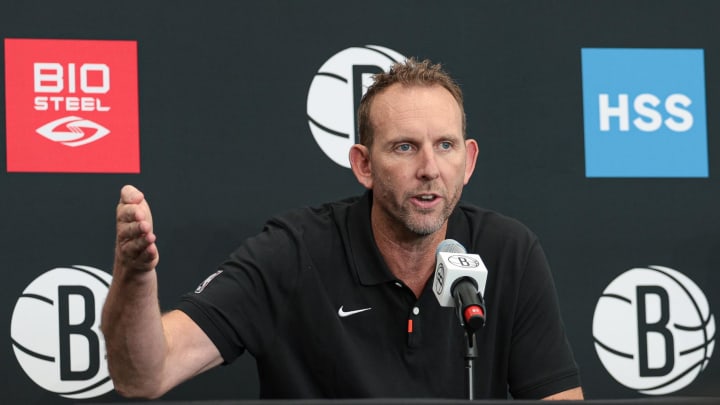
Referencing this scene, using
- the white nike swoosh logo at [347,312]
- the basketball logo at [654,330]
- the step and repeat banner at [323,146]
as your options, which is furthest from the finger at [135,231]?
the basketball logo at [654,330]

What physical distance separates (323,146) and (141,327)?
0.95 meters

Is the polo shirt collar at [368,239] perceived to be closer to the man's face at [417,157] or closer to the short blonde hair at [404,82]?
the man's face at [417,157]

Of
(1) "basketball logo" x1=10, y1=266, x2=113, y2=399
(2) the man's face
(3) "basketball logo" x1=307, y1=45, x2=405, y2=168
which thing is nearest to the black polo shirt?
(2) the man's face

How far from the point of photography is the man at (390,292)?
215 centimetres

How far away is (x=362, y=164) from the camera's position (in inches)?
91.8

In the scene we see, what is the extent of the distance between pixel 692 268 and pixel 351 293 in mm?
1092

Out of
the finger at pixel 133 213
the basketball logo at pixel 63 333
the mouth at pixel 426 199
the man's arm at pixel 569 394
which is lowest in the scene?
the man's arm at pixel 569 394

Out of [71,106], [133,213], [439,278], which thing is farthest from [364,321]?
[71,106]

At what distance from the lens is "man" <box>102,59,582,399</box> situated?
215 cm

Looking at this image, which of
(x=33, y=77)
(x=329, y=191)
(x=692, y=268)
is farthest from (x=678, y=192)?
(x=33, y=77)

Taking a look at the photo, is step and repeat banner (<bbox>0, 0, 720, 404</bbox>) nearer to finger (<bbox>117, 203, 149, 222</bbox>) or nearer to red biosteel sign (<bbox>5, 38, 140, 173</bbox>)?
red biosteel sign (<bbox>5, 38, 140, 173</bbox>)

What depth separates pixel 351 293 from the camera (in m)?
2.22

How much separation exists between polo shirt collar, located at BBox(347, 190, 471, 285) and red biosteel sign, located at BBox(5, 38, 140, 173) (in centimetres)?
61

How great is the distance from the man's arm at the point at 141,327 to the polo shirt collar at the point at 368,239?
38 cm
